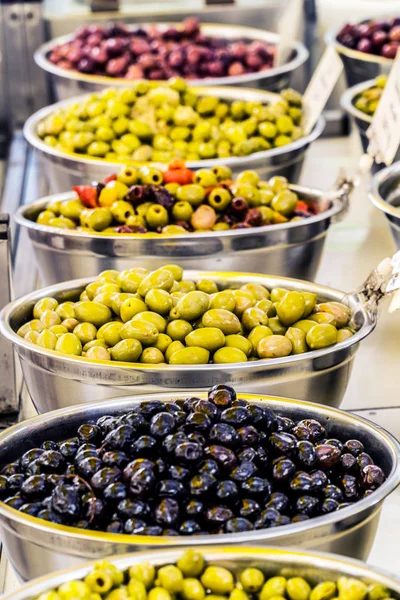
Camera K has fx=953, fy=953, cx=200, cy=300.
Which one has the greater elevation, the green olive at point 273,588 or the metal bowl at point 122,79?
the green olive at point 273,588

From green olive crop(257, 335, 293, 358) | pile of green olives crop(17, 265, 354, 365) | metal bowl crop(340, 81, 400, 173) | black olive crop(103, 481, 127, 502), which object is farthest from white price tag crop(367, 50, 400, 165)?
black olive crop(103, 481, 127, 502)

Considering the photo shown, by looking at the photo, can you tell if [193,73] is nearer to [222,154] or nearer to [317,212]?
[222,154]

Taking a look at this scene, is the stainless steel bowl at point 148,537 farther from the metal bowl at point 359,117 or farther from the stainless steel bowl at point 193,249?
the metal bowl at point 359,117

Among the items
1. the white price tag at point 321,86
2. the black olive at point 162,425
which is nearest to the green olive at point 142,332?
the black olive at point 162,425

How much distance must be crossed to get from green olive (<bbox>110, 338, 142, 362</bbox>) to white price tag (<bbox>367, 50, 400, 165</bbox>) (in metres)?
0.95

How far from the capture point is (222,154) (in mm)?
2701

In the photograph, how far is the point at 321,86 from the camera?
288 cm

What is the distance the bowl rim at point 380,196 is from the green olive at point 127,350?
749mm

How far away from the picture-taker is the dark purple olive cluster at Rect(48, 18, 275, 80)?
353cm

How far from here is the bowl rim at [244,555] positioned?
3.61ft

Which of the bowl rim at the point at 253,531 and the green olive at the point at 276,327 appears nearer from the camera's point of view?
the bowl rim at the point at 253,531

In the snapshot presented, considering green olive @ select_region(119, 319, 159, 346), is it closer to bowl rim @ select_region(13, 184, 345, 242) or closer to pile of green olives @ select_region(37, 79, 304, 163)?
bowl rim @ select_region(13, 184, 345, 242)

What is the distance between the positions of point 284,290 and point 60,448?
686mm

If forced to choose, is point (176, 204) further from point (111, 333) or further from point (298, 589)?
point (298, 589)
